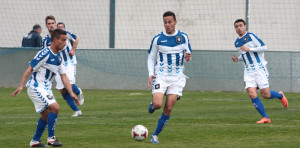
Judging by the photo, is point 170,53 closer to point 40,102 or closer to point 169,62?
A: point 169,62

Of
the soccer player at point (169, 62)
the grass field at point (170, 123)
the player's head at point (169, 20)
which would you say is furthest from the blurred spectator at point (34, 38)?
the player's head at point (169, 20)

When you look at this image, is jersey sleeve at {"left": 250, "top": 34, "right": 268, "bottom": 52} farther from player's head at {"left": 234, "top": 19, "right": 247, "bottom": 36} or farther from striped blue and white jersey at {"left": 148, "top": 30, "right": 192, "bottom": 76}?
striped blue and white jersey at {"left": 148, "top": 30, "right": 192, "bottom": 76}

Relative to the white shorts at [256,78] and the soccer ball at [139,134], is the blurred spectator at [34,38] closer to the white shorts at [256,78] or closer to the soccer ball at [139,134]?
the white shorts at [256,78]

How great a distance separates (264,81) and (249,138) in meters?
3.13

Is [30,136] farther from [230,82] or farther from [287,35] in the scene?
[287,35]

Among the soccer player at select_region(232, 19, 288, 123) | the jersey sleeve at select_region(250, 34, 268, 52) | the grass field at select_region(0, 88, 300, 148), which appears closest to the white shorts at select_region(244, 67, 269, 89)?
the soccer player at select_region(232, 19, 288, 123)

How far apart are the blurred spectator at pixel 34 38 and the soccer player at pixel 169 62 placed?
1245cm

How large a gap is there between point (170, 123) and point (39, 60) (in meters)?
3.62

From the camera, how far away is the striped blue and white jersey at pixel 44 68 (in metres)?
8.92

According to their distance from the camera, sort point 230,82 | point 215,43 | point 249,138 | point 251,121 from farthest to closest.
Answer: point 215,43, point 230,82, point 251,121, point 249,138

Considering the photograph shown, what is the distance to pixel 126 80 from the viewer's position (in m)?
21.8

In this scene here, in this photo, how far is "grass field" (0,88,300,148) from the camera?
945cm

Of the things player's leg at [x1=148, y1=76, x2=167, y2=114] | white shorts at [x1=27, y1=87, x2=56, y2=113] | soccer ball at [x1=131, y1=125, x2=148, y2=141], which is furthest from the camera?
player's leg at [x1=148, y1=76, x2=167, y2=114]

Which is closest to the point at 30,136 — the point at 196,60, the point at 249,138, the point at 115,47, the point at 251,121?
the point at 249,138
